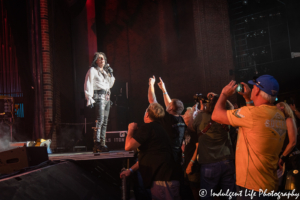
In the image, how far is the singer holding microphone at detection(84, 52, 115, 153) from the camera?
159 inches

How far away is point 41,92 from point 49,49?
48.0 inches

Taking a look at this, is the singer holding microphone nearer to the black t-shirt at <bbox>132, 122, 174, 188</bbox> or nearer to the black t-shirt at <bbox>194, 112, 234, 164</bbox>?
the black t-shirt at <bbox>132, 122, 174, 188</bbox>

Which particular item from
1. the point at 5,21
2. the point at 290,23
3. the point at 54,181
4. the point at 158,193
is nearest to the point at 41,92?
the point at 5,21

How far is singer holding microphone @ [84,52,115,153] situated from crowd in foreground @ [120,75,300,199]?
4.06ft

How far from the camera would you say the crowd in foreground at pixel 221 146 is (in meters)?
1.85

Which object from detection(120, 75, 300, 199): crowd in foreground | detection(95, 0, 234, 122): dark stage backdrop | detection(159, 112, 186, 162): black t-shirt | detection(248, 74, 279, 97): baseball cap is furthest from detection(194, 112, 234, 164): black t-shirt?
detection(95, 0, 234, 122): dark stage backdrop

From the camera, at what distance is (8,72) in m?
7.43

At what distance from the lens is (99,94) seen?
422 cm

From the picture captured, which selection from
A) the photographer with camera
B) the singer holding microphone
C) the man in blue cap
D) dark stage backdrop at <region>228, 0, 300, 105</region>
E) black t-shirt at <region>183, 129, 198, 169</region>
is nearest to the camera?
the man in blue cap

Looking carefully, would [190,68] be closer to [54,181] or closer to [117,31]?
[117,31]

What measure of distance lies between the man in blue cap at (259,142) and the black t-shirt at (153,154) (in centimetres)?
71

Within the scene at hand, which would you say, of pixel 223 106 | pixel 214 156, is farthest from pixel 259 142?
pixel 214 156

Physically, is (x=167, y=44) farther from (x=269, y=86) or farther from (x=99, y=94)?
(x=269, y=86)

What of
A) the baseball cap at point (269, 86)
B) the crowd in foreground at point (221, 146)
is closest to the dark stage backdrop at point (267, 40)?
the crowd in foreground at point (221, 146)
